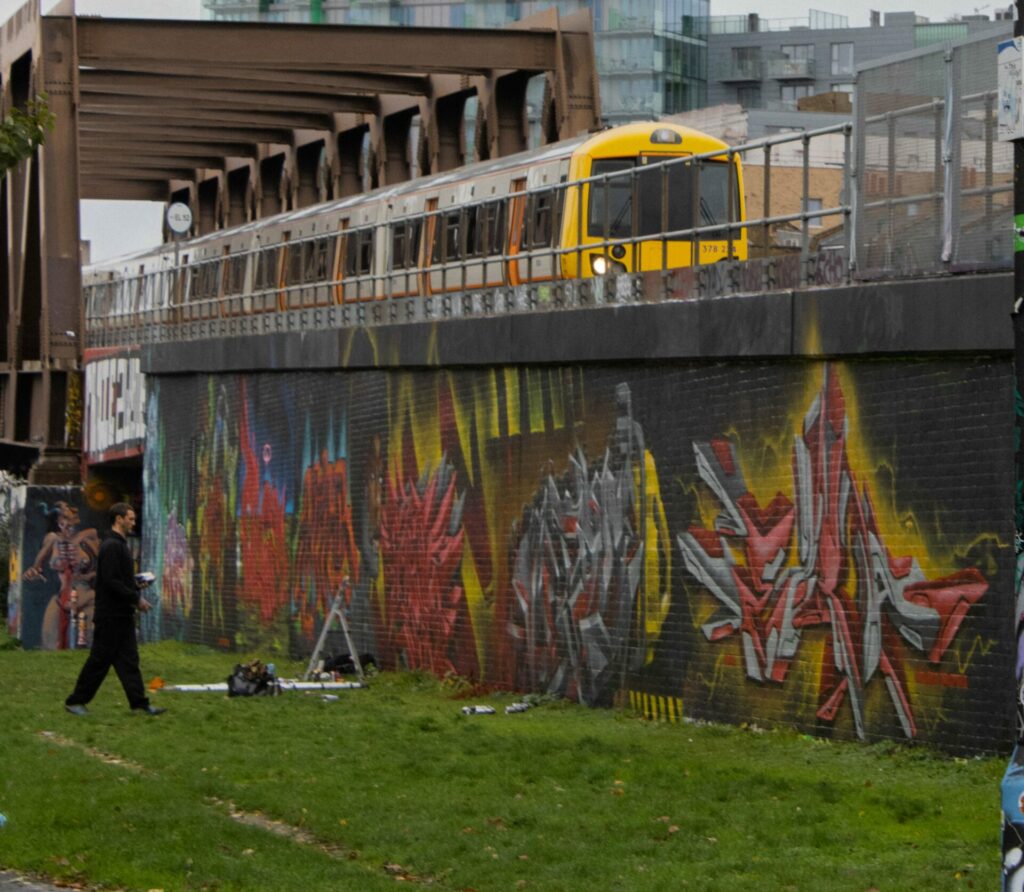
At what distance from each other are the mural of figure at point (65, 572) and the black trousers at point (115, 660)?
17328 mm

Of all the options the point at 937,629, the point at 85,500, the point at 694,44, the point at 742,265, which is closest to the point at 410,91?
the point at 85,500

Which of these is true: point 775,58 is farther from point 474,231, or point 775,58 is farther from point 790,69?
point 474,231

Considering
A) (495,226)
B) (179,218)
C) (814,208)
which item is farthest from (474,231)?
(179,218)

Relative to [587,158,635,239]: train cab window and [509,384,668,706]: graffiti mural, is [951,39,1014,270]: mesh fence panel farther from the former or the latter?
[587,158,635,239]: train cab window

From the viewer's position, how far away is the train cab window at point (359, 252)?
30469mm

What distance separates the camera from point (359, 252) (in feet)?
101

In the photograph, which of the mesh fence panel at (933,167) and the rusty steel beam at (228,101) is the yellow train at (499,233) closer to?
the mesh fence panel at (933,167)

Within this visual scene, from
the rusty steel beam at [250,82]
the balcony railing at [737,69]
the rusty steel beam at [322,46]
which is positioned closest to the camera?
the rusty steel beam at [322,46]

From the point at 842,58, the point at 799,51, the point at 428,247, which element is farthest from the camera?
the point at 799,51

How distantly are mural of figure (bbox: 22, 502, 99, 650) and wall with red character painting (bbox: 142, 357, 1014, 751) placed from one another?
6.80 m

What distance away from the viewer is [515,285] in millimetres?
23453

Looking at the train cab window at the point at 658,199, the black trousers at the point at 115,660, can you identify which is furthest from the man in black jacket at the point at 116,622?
the train cab window at the point at 658,199

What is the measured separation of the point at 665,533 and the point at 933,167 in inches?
187

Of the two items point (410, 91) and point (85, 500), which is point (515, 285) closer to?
point (85, 500)
